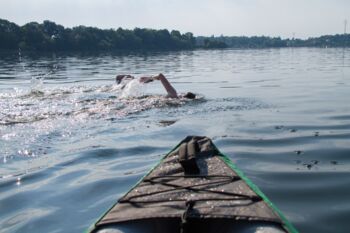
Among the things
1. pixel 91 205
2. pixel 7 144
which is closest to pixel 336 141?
pixel 91 205

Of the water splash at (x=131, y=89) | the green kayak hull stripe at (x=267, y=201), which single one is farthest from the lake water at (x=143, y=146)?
the green kayak hull stripe at (x=267, y=201)

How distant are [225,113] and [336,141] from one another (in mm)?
4407

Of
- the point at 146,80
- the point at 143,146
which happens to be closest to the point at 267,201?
the point at 143,146

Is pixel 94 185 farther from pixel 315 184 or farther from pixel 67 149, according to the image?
pixel 315 184

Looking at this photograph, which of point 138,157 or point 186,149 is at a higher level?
point 186,149

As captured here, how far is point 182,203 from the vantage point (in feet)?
13.6

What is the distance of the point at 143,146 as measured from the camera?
371 inches

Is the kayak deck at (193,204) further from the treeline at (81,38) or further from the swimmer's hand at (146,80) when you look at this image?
the treeline at (81,38)

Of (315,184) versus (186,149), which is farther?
(315,184)

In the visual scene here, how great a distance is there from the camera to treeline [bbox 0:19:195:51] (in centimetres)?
8556

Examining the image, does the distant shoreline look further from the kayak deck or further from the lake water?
the kayak deck

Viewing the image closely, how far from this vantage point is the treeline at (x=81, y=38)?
85562mm

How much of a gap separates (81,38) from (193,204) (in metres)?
95.9

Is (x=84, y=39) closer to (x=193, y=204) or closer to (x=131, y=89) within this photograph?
(x=131, y=89)
